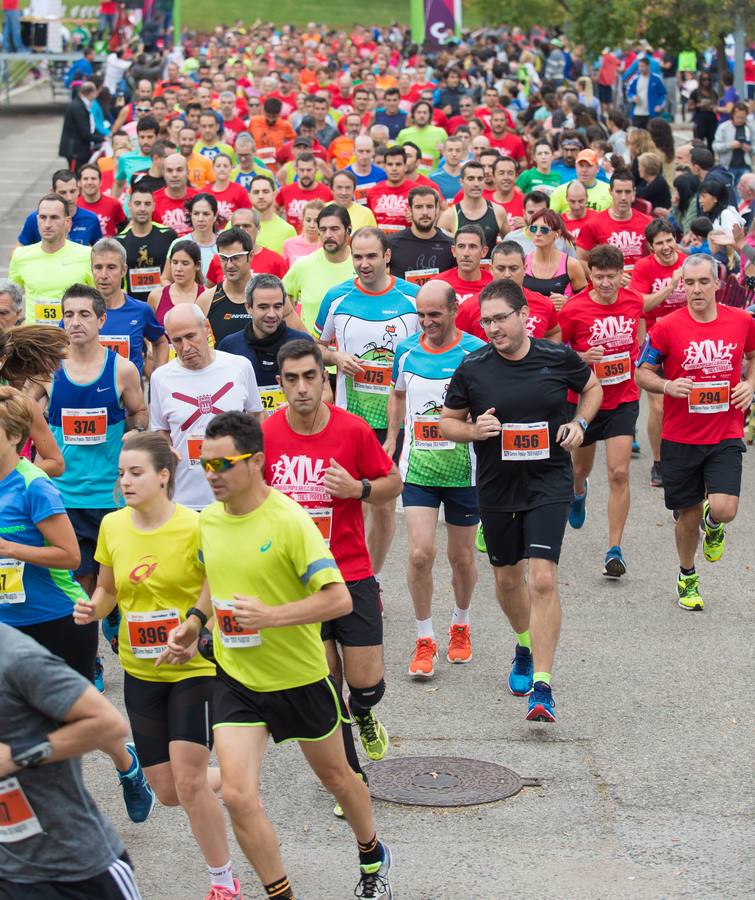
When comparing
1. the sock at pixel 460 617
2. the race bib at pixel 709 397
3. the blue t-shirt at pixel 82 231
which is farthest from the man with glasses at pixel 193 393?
the blue t-shirt at pixel 82 231

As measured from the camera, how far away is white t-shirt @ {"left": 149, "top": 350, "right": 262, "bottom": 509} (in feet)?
26.7

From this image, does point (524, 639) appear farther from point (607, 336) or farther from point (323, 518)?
point (607, 336)

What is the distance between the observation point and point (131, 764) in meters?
6.52

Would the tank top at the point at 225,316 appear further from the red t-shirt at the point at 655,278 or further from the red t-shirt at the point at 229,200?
the red t-shirt at the point at 229,200

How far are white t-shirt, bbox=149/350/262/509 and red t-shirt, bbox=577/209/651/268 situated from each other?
6394 mm

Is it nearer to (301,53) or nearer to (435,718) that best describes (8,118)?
(301,53)

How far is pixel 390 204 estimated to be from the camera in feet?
51.1

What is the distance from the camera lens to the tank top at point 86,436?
8570 mm

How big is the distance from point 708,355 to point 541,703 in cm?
284

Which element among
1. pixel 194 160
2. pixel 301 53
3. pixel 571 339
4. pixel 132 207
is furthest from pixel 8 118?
pixel 571 339

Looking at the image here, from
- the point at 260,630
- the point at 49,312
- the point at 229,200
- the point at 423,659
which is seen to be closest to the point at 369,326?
the point at 423,659

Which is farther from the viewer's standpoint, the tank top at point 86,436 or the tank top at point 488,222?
the tank top at point 488,222

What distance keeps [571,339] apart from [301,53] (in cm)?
3259

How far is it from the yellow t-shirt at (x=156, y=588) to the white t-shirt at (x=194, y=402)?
196 cm
